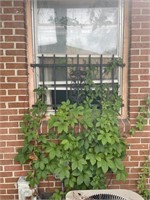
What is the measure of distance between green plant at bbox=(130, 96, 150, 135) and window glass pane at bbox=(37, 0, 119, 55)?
2.21 feet

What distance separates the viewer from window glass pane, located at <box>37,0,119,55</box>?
257 cm

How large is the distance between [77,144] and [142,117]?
751mm

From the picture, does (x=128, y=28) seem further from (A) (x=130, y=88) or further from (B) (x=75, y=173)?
(B) (x=75, y=173)

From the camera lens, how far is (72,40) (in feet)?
8.61

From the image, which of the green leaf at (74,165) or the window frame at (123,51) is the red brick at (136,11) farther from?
the green leaf at (74,165)

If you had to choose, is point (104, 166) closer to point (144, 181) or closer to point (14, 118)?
point (144, 181)

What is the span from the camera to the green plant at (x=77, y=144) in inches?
93.8

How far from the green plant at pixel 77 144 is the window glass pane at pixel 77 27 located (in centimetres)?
36

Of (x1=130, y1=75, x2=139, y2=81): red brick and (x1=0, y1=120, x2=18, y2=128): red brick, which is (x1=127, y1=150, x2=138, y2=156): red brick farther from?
(x1=0, y1=120, x2=18, y2=128): red brick

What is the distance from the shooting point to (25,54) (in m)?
2.47

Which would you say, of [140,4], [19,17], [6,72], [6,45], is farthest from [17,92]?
[140,4]

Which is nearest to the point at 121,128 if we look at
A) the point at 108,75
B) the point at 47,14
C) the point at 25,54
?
the point at 108,75

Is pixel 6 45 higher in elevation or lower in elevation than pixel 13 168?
higher

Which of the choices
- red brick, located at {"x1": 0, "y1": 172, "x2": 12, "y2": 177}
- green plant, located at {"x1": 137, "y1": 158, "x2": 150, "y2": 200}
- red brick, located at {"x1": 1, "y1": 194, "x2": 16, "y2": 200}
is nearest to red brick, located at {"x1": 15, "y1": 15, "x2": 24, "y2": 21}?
red brick, located at {"x1": 0, "y1": 172, "x2": 12, "y2": 177}
